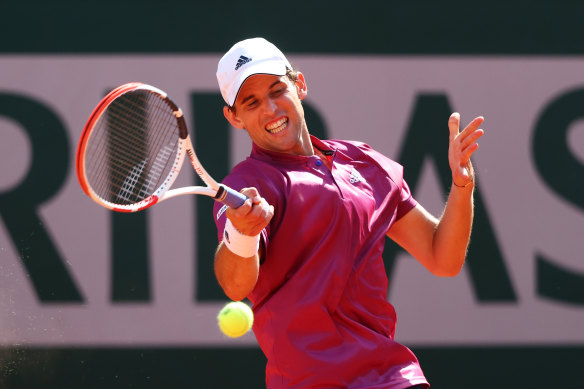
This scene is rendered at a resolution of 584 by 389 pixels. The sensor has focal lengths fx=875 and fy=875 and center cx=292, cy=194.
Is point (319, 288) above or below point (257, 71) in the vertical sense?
below

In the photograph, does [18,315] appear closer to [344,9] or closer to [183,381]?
[183,381]

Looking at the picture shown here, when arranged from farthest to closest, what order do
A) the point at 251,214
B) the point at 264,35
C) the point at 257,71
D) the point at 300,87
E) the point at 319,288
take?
the point at 264,35
the point at 300,87
the point at 257,71
the point at 319,288
the point at 251,214

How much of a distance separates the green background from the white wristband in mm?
2351

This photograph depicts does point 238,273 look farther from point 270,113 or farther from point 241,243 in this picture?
point 270,113

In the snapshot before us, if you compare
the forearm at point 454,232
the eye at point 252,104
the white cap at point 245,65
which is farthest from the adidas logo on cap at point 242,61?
the forearm at point 454,232

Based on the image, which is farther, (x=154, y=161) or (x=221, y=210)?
(x=154, y=161)

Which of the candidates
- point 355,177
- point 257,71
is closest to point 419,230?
point 355,177

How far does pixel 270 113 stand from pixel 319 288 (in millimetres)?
558

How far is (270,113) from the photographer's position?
2.63 metres

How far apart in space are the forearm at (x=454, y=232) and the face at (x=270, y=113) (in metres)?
0.53

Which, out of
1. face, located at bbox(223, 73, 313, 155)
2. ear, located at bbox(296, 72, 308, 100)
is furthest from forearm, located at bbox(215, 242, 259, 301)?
ear, located at bbox(296, 72, 308, 100)

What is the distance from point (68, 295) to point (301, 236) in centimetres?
239

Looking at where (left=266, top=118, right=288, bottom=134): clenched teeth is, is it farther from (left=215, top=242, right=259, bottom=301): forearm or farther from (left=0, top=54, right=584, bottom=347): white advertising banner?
(left=0, top=54, right=584, bottom=347): white advertising banner

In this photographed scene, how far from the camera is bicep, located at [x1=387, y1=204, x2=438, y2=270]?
9.46 feet
